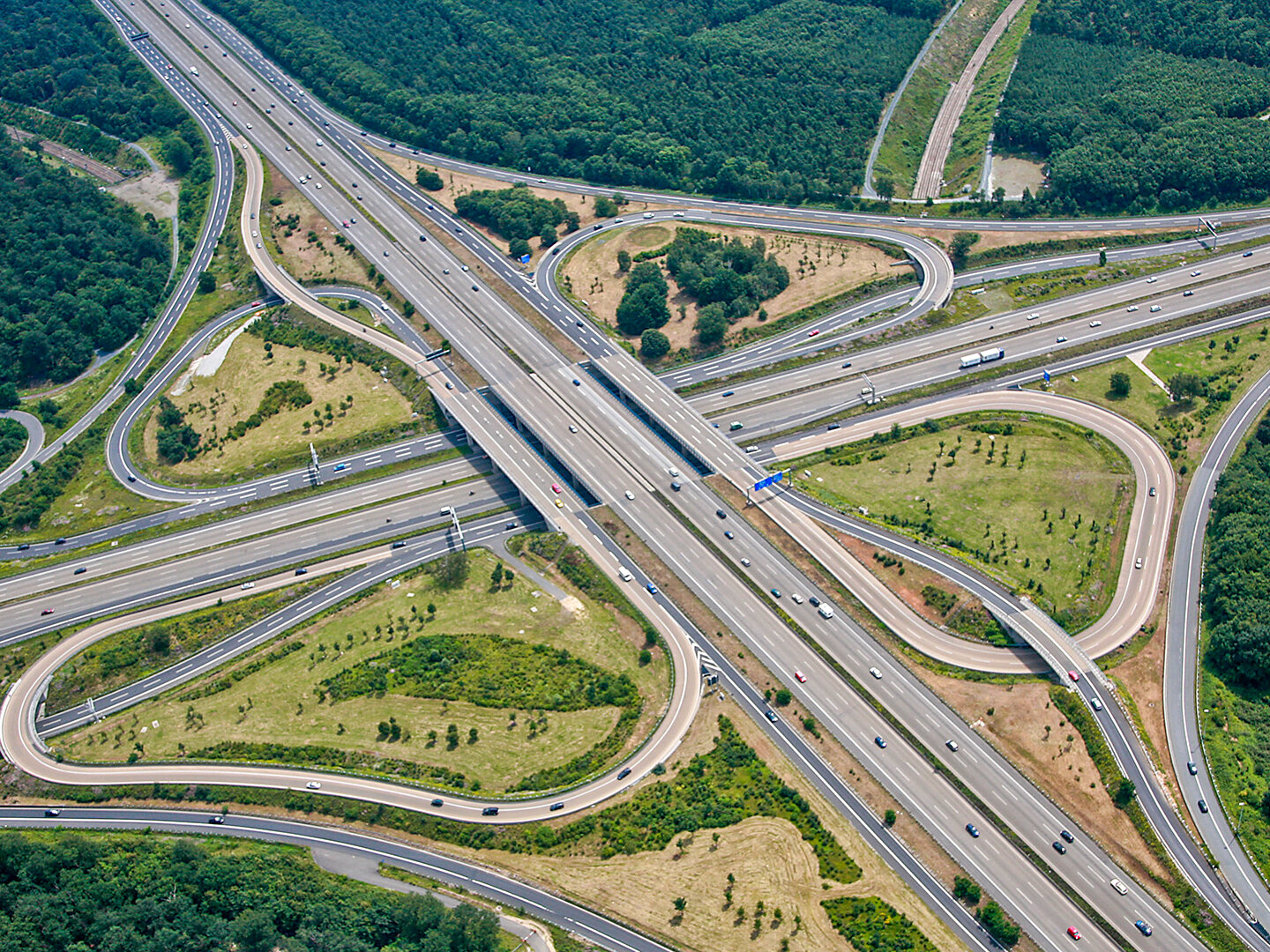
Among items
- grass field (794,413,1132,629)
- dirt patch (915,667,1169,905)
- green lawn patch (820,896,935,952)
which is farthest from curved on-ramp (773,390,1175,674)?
green lawn patch (820,896,935,952)

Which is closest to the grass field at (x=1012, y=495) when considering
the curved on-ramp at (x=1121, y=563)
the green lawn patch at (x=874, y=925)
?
the curved on-ramp at (x=1121, y=563)

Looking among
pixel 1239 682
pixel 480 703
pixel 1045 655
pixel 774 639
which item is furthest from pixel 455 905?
pixel 1239 682

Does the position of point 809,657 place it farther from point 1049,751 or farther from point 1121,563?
point 1121,563

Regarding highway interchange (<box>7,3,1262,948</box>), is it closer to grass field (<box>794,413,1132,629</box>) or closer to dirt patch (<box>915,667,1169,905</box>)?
dirt patch (<box>915,667,1169,905</box>)

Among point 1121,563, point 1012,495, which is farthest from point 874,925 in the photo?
point 1012,495

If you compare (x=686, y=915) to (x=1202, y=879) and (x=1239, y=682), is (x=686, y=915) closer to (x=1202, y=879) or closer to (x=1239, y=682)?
(x=1202, y=879)

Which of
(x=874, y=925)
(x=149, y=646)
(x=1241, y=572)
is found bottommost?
(x=874, y=925)

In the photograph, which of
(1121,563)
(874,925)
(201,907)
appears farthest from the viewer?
(1121,563)
